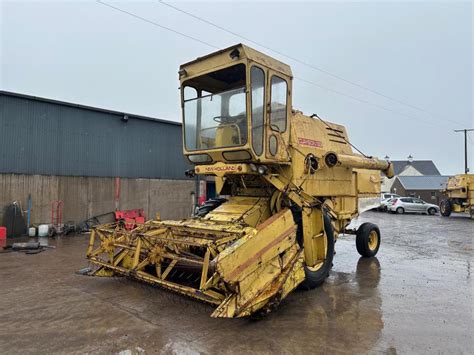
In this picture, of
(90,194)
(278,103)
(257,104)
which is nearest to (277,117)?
(278,103)

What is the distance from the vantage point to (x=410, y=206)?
28812 mm

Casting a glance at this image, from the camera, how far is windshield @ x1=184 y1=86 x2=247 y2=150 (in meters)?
5.76

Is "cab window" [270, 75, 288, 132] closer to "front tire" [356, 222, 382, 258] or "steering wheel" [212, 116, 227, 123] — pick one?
"steering wheel" [212, 116, 227, 123]

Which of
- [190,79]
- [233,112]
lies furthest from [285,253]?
[190,79]

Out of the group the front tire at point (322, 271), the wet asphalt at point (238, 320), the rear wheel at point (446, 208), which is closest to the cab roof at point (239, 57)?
the front tire at point (322, 271)

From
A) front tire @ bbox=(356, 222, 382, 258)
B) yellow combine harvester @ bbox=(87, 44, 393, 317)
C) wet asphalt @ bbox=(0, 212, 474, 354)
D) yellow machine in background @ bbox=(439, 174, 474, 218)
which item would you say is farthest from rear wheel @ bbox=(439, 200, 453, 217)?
yellow combine harvester @ bbox=(87, 44, 393, 317)

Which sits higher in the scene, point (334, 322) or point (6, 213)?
point (6, 213)

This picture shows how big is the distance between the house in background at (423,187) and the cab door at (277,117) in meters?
43.3

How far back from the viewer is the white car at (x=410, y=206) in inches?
1125

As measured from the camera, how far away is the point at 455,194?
2494 cm

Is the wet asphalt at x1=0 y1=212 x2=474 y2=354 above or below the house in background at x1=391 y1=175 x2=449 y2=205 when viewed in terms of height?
below

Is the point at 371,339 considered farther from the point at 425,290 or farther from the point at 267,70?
the point at 267,70

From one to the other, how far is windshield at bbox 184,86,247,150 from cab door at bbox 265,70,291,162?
18.0 inches

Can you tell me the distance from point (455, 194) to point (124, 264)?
83.9 feet
